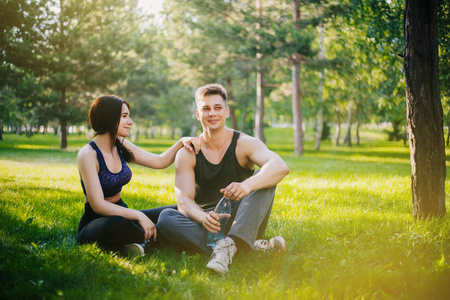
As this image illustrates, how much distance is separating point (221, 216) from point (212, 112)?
1.13 m

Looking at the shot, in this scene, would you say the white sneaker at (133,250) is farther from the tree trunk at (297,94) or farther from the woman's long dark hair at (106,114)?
the tree trunk at (297,94)

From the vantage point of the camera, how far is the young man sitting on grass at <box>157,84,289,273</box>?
2.99 meters

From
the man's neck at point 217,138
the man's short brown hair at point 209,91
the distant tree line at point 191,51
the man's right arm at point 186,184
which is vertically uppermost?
the distant tree line at point 191,51

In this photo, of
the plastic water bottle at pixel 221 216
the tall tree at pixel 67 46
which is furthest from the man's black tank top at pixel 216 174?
the tall tree at pixel 67 46

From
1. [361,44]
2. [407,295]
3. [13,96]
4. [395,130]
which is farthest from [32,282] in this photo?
[395,130]

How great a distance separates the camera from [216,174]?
3.56 meters

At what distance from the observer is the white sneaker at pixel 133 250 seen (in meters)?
3.14

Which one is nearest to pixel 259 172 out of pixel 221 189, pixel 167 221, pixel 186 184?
pixel 221 189

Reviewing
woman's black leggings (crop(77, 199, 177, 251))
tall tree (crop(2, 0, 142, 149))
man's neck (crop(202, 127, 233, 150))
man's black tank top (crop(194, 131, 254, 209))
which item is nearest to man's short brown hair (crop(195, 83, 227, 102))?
man's neck (crop(202, 127, 233, 150))

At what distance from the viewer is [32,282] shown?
95.0 inches

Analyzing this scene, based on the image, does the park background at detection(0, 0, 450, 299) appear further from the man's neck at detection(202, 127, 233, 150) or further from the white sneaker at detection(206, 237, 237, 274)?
the man's neck at detection(202, 127, 233, 150)

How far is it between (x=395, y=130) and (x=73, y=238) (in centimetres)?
4110

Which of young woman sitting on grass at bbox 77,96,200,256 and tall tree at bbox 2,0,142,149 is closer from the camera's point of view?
young woman sitting on grass at bbox 77,96,200,256

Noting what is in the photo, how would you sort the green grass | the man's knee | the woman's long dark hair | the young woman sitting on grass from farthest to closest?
the woman's long dark hair < the man's knee < the young woman sitting on grass < the green grass
